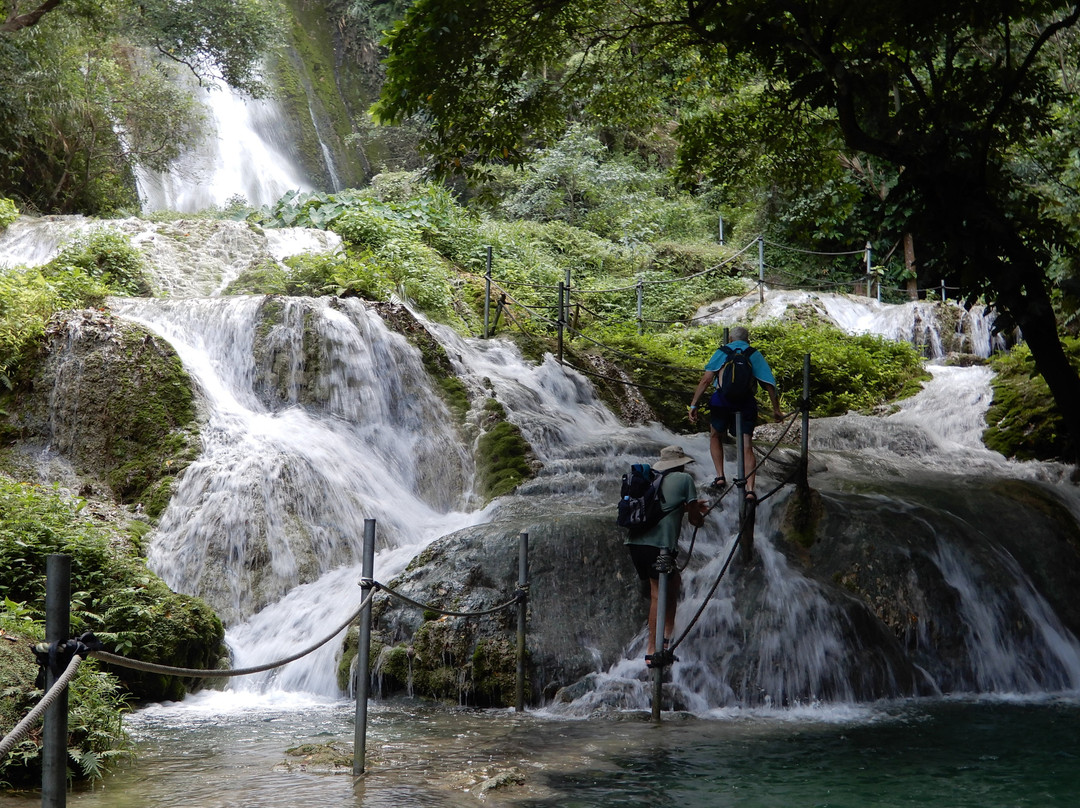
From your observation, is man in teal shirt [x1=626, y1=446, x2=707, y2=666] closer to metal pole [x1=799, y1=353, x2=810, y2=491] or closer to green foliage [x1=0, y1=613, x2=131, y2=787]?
metal pole [x1=799, y1=353, x2=810, y2=491]

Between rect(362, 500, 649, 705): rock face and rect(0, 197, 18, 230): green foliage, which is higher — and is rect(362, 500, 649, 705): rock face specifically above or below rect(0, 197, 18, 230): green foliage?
below

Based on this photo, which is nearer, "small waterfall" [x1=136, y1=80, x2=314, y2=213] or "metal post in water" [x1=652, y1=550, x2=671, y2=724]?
"metal post in water" [x1=652, y1=550, x2=671, y2=724]

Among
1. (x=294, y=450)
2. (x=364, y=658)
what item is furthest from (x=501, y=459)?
(x=364, y=658)

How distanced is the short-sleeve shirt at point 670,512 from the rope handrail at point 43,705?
14.7 feet

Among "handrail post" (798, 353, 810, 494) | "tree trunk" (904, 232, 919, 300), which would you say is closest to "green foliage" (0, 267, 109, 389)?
"handrail post" (798, 353, 810, 494)

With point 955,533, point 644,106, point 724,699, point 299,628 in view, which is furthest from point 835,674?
point 644,106

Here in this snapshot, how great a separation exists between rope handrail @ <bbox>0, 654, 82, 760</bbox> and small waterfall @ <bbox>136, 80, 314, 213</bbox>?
21693 millimetres

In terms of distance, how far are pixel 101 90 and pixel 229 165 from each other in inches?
269

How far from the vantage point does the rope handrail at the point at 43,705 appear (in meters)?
2.36

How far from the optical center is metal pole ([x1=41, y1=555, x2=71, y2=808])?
2582 millimetres

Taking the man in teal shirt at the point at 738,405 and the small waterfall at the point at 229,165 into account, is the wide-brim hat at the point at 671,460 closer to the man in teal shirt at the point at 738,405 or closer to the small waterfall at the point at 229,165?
the man in teal shirt at the point at 738,405

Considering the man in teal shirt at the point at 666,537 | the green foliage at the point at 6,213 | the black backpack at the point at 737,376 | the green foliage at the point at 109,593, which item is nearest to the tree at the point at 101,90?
the green foliage at the point at 6,213

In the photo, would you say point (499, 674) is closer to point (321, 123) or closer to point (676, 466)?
point (676, 466)

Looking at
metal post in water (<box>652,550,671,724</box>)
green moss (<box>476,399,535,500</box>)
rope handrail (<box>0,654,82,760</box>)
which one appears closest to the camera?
rope handrail (<box>0,654,82,760</box>)
